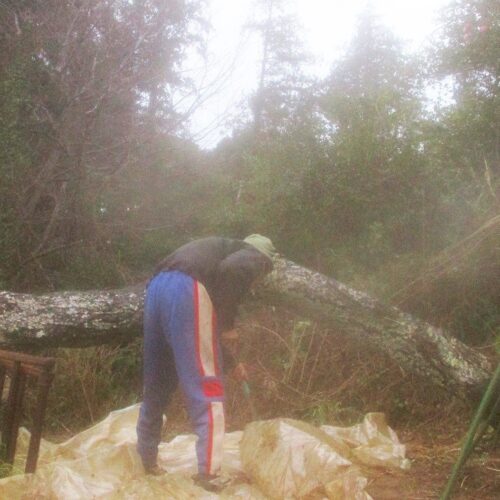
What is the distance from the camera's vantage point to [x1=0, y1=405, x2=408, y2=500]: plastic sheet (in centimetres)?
284

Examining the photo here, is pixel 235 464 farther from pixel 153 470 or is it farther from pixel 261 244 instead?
pixel 261 244

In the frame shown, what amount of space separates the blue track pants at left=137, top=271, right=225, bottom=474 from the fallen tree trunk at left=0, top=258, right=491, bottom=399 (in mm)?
1669

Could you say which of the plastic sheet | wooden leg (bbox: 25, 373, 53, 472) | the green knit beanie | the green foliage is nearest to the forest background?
the green foliage

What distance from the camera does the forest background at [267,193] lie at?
17.3ft

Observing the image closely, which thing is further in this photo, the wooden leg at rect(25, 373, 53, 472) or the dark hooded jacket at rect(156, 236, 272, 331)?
the dark hooded jacket at rect(156, 236, 272, 331)

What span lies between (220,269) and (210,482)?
1.07m

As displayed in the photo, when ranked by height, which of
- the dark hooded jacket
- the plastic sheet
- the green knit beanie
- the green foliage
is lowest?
the green foliage

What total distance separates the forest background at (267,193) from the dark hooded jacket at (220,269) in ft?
6.11

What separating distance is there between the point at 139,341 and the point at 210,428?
3.21m

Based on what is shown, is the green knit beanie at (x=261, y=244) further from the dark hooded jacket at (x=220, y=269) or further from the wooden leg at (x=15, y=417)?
the wooden leg at (x=15, y=417)

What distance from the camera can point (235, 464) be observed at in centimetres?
345

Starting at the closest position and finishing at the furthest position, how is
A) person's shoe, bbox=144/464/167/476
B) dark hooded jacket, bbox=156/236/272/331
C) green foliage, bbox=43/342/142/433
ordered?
dark hooded jacket, bbox=156/236/272/331 < person's shoe, bbox=144/464/167/476 < green foliage, bbox=43/342/142/433

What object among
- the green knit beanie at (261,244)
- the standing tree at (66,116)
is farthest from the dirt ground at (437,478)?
the standing tree at (66,116)

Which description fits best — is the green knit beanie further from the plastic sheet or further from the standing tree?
the standing tree
